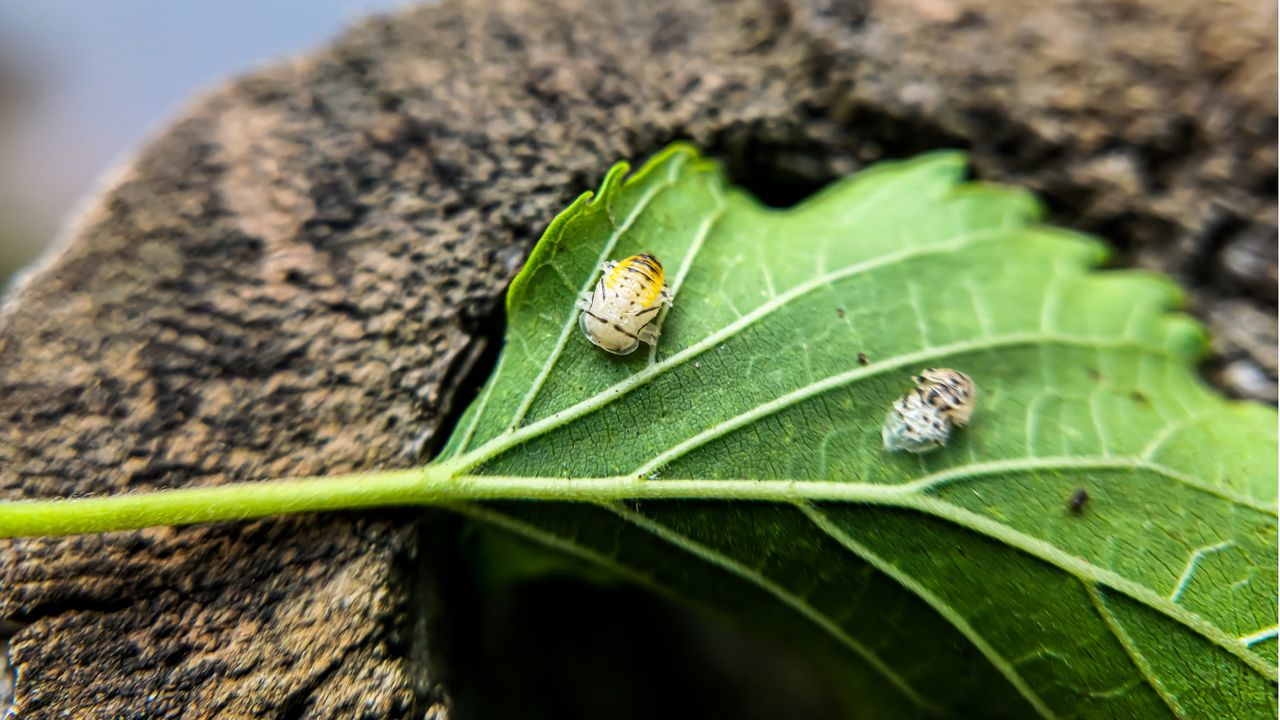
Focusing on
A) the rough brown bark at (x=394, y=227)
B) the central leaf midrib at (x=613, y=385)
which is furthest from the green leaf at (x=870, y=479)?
the rough brown bark at (x=394, y=227)

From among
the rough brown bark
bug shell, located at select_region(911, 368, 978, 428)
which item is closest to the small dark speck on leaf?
bug shell, located at select_region(911, 368, 978, 428)

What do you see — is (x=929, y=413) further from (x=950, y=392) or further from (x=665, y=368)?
(x=665, y=368)

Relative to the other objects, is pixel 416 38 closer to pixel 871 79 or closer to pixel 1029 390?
pixel 871 79

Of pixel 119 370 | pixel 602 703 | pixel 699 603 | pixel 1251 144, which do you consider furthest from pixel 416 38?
pixel 1251 144

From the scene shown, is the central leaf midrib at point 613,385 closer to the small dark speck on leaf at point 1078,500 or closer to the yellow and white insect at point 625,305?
the yellow and white insect at point 625,305

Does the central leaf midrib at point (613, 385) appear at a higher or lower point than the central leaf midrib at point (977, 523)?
higher

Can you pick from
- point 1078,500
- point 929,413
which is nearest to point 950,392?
point 929,413
